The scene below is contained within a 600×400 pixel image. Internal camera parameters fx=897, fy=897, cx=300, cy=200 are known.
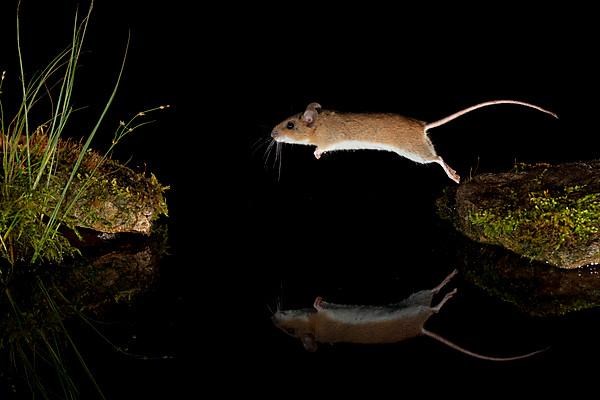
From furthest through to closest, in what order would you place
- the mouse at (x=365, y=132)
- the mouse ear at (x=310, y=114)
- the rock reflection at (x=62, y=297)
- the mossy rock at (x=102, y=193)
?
the mouse ear at (x=310, y=114) < the mouse at (x=365, y=132) < the mossy rock at (x=102, y=193) < the rock reflection at (x=62, y=297)

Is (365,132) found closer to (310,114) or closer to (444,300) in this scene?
(310,114)

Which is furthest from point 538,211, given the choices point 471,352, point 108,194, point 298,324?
point 108,194

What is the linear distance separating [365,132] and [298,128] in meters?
0.49

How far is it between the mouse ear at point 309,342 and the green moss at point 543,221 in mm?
1729

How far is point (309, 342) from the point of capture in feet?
14.7

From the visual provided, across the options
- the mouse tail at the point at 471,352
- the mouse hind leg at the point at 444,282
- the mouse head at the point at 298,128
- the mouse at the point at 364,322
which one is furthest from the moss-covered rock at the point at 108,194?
the mouse tail at the point at 471,352

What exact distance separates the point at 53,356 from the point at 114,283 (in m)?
0.98

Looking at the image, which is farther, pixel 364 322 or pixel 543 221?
pixel 543 221

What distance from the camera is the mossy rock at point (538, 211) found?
5445mm

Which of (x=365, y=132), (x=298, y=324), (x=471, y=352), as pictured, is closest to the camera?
(x=471, y=352)

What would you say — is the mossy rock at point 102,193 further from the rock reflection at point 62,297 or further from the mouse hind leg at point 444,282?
the mouse hind leg at point 444,282

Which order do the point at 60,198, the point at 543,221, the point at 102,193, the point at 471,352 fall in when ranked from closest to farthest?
1. the point at 471,352
2. the point at 60,198
3. the point at 543,221
4. the point at 102,193

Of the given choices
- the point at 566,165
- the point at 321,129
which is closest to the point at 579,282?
the point at 566,165

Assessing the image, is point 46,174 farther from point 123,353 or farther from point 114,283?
point 123,353
